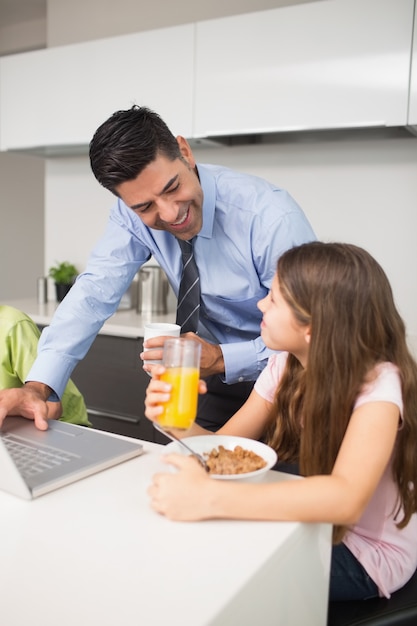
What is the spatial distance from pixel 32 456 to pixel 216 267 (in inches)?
33.4

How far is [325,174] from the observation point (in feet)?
8.75

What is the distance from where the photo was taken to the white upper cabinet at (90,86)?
2.54 metres

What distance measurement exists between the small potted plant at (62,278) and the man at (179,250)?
5.16ft

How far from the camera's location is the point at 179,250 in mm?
1741

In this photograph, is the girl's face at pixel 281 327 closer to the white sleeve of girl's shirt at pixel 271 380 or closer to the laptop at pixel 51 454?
the white sleeve of girl's shirt at pixel 271 380

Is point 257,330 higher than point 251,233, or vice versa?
point 251,233

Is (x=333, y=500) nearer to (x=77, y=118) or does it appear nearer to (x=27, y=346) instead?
(x=27, y=346)

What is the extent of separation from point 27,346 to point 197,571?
1.06 meters

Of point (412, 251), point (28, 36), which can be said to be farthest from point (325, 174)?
point (28, 36)

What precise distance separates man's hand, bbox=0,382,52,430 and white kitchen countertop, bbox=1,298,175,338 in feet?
4.23

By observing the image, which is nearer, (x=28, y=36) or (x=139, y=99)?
(x=139, y=99)

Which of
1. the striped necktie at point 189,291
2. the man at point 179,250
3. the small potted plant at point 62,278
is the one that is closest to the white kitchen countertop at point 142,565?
the man at point 179,250

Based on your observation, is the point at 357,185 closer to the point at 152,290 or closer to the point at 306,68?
the point at 306,68

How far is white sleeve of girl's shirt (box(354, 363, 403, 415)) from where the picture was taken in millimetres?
993
